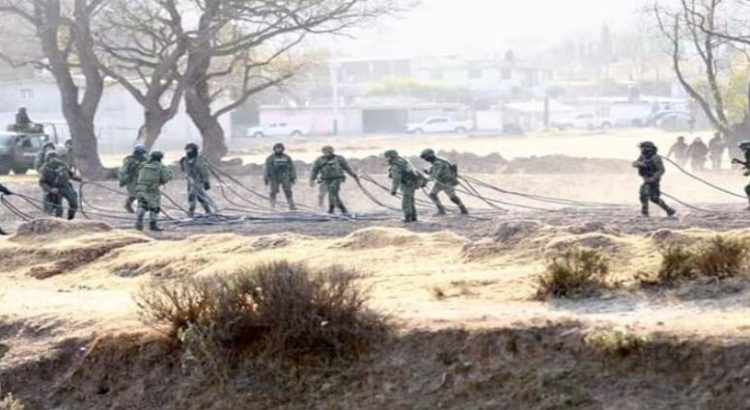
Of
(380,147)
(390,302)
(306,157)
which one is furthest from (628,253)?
(380,147)

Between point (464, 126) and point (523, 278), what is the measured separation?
2824 inches

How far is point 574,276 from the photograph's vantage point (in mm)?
11922

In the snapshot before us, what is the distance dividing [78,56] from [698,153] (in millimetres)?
18671

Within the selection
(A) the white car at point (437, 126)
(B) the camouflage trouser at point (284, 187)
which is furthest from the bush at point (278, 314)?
(A) the white car at point (437, 126)

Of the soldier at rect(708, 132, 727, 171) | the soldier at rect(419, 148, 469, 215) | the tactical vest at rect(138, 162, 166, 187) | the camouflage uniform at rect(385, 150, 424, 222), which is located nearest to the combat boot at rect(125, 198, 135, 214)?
the tactical vest at rect(138, 162, 166, 187)

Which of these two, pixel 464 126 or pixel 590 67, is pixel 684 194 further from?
pixel 590 67

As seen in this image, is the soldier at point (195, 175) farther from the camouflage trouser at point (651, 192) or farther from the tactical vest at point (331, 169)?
the camouflage trouser at point (651, 192)

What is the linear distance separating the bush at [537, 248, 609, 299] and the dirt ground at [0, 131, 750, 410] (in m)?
0.17

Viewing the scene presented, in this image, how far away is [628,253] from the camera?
13.8m

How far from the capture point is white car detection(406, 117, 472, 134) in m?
82.2

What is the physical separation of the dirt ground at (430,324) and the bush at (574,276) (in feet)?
0.56

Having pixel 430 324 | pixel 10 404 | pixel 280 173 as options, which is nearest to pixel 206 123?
pixel 280 173

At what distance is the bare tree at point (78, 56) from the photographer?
37062 mm

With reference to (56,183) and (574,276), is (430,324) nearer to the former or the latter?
(574,276)
